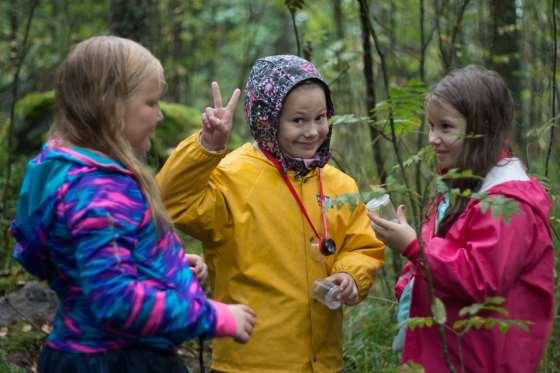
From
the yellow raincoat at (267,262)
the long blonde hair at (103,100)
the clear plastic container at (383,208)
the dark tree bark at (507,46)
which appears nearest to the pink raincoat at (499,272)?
the clear plastic container at (383,208)

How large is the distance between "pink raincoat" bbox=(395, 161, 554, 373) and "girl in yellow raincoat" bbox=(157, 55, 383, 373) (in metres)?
0.44

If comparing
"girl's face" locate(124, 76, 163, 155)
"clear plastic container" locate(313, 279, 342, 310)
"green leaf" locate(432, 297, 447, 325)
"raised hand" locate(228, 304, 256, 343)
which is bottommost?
"clear plastic container" locate(313, 279, 342, 310)

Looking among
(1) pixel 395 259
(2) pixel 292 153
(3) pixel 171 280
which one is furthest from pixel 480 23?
(3) pixel 171 280

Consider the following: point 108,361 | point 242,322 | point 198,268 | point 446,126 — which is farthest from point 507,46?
point 108,361

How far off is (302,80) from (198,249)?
8.76 ft

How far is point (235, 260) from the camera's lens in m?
3.28

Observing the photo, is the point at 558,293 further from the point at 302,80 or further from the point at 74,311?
the point at 74,311

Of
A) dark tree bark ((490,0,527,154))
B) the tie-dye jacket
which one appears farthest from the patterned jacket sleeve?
dark tree bark ((490,0,527,154))

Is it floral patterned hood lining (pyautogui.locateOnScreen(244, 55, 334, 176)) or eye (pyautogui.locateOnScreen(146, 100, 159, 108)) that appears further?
floral patterned hood lining (pyautogui.locateOnScreen(244, 55, 334, 176))

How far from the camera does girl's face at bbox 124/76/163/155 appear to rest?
2.45m

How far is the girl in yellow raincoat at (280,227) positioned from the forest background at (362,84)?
0.76 ft

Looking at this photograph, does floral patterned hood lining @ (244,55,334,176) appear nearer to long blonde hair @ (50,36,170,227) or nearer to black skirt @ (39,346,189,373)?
long blonde hair @ (50,36,170,227)

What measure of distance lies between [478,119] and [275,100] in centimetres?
81

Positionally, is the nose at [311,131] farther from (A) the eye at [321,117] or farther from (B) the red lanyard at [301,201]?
(B) the red lanyard at [301,201]
